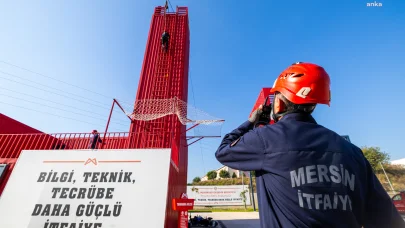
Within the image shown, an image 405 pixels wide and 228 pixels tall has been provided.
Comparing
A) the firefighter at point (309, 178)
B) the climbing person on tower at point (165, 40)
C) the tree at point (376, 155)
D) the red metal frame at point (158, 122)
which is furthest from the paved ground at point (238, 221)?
the tree at point (376, 155)

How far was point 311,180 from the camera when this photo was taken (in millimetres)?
1034

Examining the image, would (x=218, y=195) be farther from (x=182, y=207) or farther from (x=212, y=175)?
(x=212, y=175)

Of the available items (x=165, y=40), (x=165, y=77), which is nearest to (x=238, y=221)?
(x=165, y=77)

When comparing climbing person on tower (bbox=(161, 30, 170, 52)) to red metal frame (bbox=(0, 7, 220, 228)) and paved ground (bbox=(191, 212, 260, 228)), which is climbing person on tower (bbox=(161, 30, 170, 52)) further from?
paved ground (bbox=(191, 212, 260, 228))

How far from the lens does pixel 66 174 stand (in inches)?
212

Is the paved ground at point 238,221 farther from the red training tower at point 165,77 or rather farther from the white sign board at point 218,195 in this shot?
the white sign board at point 218,195

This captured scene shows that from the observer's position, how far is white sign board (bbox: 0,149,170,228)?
465cm

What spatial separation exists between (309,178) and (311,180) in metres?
0.01

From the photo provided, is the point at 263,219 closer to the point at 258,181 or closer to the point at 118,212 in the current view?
the point at 258,181

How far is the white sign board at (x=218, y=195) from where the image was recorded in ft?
78.4

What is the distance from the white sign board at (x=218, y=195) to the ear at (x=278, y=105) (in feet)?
81.7

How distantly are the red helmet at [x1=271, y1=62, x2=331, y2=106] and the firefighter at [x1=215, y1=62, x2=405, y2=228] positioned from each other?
14 cm

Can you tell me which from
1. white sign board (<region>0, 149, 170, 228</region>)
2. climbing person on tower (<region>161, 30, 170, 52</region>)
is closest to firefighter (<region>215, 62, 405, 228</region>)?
white sign board (<region>0, 149, 170, 228</region>)

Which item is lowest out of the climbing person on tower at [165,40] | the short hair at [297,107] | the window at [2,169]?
the short hair at [297,107]
